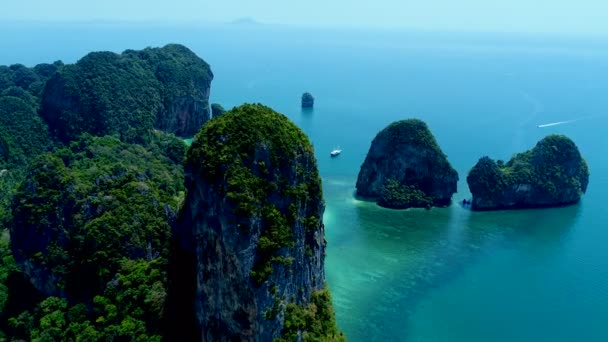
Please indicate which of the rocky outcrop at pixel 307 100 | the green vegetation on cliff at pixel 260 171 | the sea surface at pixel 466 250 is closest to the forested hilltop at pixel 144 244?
the green vegetation on cliff at pixel 260 171

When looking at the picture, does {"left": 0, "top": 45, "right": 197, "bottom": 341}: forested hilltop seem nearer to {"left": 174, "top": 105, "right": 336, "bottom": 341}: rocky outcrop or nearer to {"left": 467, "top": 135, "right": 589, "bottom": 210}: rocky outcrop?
{"left": 174, "top": 105, "right": 336, "bottom": 341}: rocky outcrop

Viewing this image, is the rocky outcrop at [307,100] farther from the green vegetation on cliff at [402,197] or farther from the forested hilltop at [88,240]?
the green vegetation on cliff at [402,197]

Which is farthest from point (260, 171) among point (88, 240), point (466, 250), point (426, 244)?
point (466, 250)

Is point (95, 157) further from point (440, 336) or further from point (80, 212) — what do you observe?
point (440, 336)

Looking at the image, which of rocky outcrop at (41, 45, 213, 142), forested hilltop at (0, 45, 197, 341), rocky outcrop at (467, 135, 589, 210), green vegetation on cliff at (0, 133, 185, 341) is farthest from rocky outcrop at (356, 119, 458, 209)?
rocky outcrop at (41, 45, 213, 142)

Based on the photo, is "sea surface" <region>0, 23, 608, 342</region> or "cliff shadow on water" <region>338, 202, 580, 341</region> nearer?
"sea surface" <region>0, 23, 608, 342</region>
